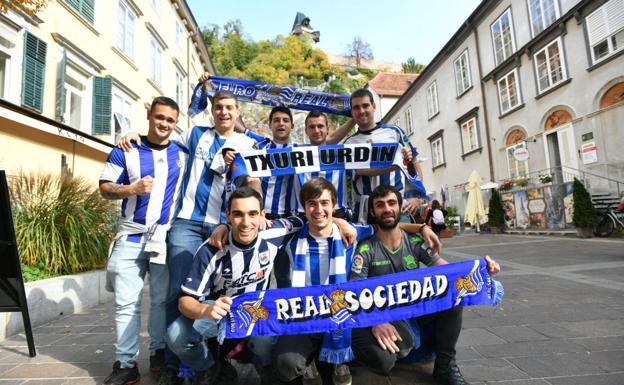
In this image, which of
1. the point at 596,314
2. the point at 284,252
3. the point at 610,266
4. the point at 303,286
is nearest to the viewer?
the point at 303,286

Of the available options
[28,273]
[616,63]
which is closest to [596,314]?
[28,273]

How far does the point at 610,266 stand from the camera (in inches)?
254

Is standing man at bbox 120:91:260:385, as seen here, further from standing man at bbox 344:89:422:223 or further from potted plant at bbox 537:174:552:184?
potted plant at bbox 537:174:552:184

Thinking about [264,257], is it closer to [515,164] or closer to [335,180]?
[335,180]

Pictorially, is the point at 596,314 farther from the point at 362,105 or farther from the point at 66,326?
the point at 66,326

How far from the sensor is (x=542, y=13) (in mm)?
15203

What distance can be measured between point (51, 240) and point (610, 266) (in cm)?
931

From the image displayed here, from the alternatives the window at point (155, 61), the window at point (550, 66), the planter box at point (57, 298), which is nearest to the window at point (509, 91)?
the window at point (550, 66)

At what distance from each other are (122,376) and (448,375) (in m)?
2.38

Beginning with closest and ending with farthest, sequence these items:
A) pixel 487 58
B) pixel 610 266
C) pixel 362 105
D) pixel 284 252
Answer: pixel 284 252, pixel 362 105, pixel 610 266, pixel 487 58

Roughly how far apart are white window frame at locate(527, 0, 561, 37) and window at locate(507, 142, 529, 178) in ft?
16.1

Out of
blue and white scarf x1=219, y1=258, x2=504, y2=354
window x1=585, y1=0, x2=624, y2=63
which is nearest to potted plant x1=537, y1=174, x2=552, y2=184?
window x1=585, y1=0, x2=624, y2=63

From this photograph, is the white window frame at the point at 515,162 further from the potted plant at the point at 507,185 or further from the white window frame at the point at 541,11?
the white window frame at the point at 541,11

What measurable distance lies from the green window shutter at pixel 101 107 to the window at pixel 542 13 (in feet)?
55.6
